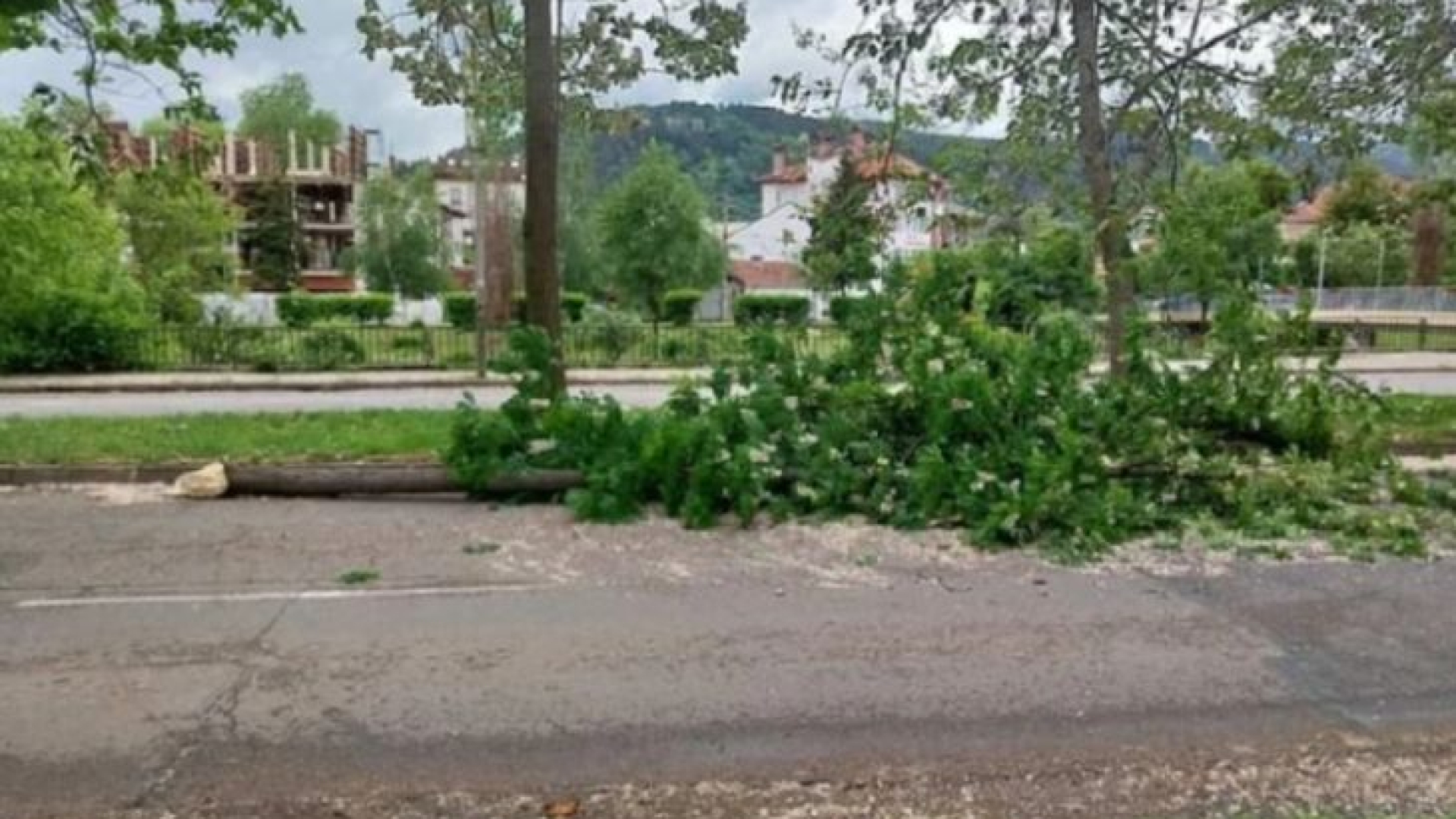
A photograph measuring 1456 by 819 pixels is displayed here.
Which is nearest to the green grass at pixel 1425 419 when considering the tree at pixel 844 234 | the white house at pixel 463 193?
the tree at pixel 844 234

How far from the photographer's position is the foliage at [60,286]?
18297 millimetres

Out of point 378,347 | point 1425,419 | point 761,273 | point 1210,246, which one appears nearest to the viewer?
point 1210,246

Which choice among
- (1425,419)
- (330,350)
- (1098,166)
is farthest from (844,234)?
(330,350)

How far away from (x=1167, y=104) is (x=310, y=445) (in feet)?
29.9

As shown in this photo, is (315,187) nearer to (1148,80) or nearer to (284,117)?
(284,117)

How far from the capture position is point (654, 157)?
4381 cm

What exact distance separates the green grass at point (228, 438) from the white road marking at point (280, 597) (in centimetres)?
388

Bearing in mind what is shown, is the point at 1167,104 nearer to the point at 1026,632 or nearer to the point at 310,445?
the point at 1026,632

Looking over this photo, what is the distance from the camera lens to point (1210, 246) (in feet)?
26.6

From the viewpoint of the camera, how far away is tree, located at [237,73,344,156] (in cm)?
6469

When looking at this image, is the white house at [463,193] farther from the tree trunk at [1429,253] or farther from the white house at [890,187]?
the tree trunk at [1429,253]

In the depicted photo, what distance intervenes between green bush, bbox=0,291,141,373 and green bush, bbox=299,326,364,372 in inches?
132

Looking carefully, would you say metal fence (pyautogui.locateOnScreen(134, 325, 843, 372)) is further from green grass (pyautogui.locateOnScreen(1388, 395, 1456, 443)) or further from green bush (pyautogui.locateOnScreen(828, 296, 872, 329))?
green bush (pyautogui.locateOnScreen(828, 296, 872, 329))

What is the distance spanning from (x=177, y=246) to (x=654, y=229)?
17.3 m
